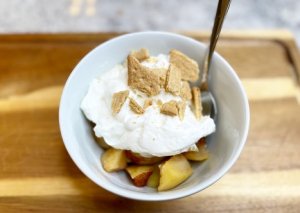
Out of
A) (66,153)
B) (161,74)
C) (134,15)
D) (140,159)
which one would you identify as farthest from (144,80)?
(134,15)

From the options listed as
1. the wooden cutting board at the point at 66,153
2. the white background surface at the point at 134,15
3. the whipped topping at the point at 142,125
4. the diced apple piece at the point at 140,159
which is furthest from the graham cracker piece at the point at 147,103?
the white background surface at the point at 134,15

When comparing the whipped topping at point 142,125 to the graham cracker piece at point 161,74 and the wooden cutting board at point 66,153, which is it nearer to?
the graham cracker piece at point 161,74

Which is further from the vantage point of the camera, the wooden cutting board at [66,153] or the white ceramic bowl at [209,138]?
the wooden cutting board at [66,153]

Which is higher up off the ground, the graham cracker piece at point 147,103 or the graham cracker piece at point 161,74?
the graham cracker piece at point 161,74

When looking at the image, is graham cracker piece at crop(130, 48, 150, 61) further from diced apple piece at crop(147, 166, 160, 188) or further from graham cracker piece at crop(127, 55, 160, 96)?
diced apple piece at crop(147, 166, 160, 188)

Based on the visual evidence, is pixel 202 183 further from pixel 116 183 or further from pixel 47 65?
pixel 47 65

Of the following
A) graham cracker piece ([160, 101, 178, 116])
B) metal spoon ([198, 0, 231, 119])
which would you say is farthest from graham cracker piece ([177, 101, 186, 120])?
metal spoon ([198, 0, 231, 119])

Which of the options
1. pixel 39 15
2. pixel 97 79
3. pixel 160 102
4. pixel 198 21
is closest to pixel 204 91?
pixel 160 102

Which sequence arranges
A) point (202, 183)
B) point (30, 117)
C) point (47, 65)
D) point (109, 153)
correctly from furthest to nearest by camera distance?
point (47, 65), point (30, 117), point (109, 153), point (202, 183)
